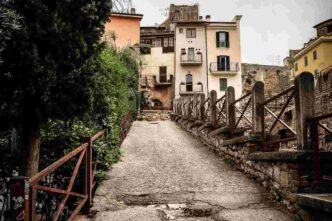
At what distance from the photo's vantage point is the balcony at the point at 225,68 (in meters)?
41.8

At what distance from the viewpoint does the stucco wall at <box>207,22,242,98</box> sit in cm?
4172

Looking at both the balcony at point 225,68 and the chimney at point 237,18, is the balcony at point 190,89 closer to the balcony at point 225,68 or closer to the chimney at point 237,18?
the balcony at point 225,68

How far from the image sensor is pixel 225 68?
42.1 meters

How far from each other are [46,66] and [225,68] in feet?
128

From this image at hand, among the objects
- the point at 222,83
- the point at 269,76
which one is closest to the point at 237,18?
the point at 222,83

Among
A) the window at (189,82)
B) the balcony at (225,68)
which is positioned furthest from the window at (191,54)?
the balcony at (225,68)

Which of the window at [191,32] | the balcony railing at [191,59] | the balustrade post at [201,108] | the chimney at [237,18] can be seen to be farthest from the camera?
the window at [191,32]

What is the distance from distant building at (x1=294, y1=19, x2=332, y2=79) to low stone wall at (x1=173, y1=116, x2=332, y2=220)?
2954cm

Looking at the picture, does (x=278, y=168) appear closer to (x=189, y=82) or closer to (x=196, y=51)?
(x=189, y=82)

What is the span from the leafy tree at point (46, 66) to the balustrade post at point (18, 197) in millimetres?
1530

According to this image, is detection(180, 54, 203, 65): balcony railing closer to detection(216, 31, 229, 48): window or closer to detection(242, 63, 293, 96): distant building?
detection(216, 31, 229, 48): window

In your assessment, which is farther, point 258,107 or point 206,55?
point 206,55

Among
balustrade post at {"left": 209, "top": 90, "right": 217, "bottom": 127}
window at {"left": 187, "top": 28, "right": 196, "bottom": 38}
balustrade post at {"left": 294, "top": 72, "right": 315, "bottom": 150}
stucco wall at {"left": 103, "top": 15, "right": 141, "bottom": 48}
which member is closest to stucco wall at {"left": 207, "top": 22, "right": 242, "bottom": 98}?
window at {"left": 187, "top": 28, "right": 196, "bottom": 38}

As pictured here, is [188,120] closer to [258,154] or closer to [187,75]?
[258,154]
